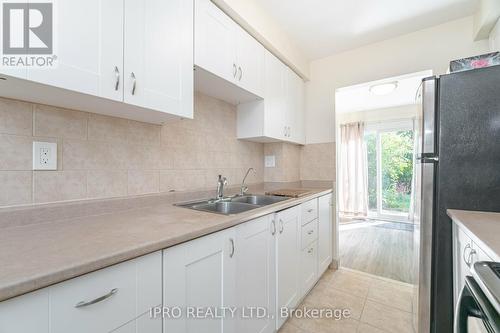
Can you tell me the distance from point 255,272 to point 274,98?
60.6 inches

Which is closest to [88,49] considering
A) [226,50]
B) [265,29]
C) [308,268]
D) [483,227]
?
[226,50]

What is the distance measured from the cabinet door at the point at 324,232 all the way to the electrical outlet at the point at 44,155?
202 cm

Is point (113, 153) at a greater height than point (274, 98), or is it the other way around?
point (274, 98)

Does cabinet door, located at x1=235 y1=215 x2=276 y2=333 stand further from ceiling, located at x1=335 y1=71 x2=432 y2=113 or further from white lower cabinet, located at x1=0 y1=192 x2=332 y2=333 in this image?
ceiling, located at x1=335 y1=71 x2=432 y2=113

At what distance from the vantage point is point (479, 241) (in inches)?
31.1

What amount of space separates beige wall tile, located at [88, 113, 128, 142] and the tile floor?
5.53ft

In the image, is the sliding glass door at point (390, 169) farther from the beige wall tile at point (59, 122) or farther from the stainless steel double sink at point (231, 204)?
the beige wall tile at point (59, 122)

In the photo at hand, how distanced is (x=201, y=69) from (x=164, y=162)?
0.66 meters

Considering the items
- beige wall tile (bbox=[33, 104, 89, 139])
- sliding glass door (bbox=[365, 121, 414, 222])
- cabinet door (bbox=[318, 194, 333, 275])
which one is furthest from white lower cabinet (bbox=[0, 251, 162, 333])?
sliding glass door (bbox=[365, 121, 414, 222])

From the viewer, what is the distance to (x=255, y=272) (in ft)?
4.11

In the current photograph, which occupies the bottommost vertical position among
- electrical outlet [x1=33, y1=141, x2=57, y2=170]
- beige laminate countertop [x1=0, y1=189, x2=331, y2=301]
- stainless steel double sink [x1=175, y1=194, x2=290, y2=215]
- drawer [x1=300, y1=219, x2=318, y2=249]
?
drawer [x1=300, y1=219, x2=318, y2=249]

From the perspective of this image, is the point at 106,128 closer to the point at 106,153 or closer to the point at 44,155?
the point at 106,153

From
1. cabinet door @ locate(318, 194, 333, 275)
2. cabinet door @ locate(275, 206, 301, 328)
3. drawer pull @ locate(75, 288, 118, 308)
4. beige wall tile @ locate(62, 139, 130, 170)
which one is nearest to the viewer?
drawer pull @ locate(75, 288, 118, 308)

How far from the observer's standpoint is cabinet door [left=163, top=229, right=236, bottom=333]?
2.67 ft
